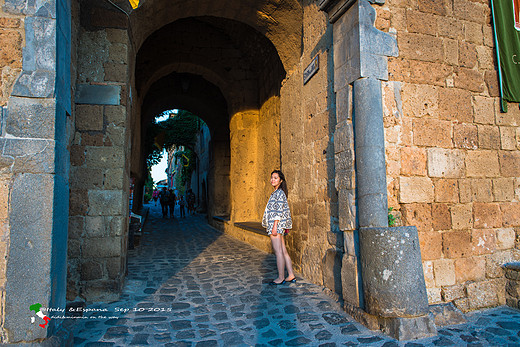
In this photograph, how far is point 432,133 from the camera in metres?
3.26

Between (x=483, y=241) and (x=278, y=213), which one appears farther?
(x=278, y=213)

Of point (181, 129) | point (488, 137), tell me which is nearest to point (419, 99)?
point (488, 137)

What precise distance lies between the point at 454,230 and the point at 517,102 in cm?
178

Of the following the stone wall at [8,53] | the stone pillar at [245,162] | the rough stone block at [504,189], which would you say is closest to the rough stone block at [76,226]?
the stone wall at [8,53]

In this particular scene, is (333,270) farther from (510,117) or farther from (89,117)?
(89,117)

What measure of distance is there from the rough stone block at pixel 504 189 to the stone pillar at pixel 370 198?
4.90 ft

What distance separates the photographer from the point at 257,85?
8.82 metres

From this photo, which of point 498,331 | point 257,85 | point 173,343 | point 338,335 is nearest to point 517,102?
point 498,331

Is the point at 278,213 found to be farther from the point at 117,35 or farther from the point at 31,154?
the point at 117,35

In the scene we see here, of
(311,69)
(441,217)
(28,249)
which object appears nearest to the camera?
(28,249)

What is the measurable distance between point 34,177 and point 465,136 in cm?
393

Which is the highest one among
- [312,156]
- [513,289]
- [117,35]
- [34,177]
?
[117,35]

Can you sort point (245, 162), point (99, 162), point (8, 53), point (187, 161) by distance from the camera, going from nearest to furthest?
point (8, 53), point (99, 162), point (245, 162), point (187, 161)

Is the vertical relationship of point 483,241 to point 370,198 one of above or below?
below
